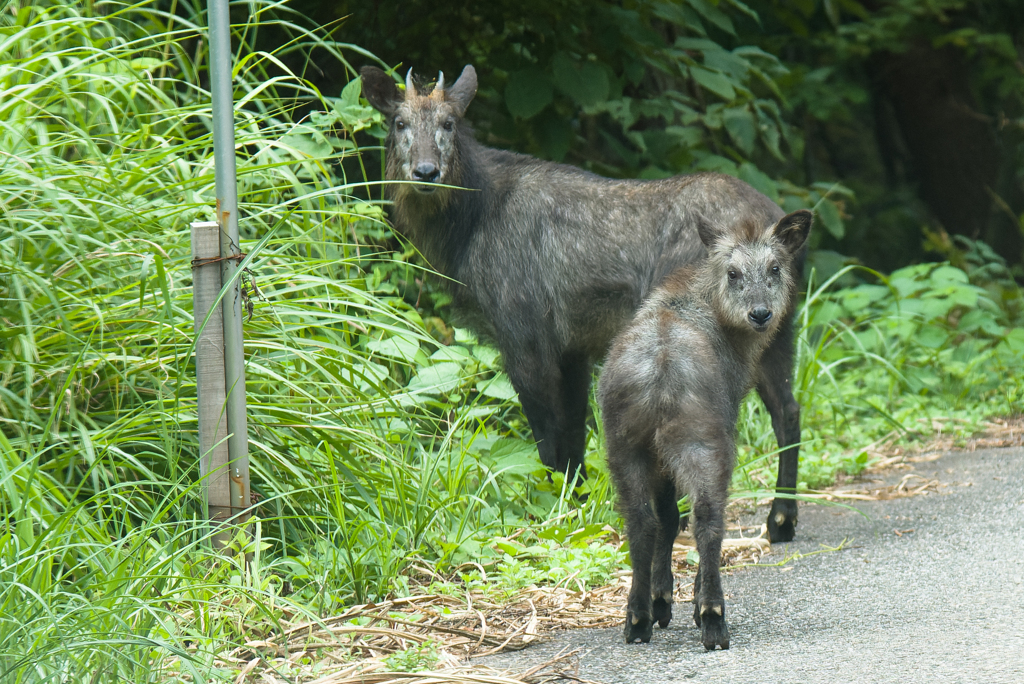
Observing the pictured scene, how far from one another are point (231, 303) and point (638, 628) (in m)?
1.73

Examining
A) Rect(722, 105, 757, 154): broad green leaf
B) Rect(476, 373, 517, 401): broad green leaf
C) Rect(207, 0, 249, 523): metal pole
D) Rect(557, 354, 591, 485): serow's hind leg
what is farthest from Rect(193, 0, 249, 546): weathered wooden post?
Rect(722, 105, 757, 154): broad green leaf

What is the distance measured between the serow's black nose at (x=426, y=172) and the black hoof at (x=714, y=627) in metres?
2.72

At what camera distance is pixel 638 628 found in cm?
324

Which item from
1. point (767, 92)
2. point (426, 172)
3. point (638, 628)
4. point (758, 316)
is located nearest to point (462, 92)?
point (426, 172)

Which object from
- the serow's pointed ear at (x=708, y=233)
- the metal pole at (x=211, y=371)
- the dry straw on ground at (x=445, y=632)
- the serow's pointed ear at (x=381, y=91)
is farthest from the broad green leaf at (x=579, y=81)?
the metal pole at (x=211, y=371)

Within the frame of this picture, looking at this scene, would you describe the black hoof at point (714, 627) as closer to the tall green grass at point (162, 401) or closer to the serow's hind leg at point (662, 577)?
the serow's hind leg at point (662, 577)

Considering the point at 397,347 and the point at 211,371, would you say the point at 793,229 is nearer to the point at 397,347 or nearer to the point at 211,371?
the point at 397,347

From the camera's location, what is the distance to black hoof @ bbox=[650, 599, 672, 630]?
343 cm

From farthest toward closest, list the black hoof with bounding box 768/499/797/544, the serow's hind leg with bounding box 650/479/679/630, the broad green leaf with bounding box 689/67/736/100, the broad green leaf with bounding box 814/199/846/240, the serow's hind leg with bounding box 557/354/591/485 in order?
the broad green leaf with bounding box 814/199/846/240 → the broad green leaf with bounding box 689/67/736/100 → the serow's hind leg with bounding box 557/354/591/485 → the black hoof with bounding box 768/499/797/544 → the serow's hind leg with bounding box 650/479/679/630

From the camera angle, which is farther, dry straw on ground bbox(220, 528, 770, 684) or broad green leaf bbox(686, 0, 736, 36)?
broad green leaf bbox(686, 0, 736, 36)

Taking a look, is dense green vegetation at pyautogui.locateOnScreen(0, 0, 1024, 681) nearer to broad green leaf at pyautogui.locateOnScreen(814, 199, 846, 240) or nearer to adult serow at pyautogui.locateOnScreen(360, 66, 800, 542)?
adult serow at pyautogui.locateOnScreen(360, 66, 800, 542)

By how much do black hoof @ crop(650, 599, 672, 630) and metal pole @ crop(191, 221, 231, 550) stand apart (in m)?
1.46

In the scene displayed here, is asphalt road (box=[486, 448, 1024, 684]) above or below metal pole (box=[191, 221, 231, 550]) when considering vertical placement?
below

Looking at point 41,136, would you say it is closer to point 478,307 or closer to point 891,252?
point 478,307
